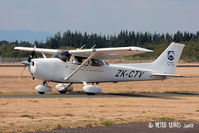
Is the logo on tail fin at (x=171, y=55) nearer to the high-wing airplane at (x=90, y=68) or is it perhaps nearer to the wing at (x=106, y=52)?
the high-wing airplane at (x=90, y=68)

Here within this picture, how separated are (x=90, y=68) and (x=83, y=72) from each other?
0.43 m

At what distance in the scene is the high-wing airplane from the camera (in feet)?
72.8

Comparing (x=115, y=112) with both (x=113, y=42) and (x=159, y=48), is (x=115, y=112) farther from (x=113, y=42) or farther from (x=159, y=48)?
(x=113, y=42)

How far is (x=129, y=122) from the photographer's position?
13469 millimetres

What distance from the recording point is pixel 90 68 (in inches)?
933

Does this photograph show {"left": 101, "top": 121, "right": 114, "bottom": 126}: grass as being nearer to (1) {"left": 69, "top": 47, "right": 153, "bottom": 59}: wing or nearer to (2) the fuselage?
(1) {"left": 69, "top": 47, "right": 153, "bottom": 59}: wing

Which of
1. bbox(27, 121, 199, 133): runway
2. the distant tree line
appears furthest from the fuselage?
the distant tree line

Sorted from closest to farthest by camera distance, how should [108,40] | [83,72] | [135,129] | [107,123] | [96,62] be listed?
[135,129], [107,123], [83,72], [96,62], [108,40]

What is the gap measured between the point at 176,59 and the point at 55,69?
6692 mm

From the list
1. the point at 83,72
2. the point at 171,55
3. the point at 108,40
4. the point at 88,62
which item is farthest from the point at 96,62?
the point at 108,40

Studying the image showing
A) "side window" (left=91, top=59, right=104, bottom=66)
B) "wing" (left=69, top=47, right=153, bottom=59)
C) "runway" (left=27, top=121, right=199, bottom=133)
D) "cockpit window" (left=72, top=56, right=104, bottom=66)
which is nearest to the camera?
"runway" (left=27, top=121, right=199, bottom=133)

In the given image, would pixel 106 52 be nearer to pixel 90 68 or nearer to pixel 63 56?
pixel 90 68

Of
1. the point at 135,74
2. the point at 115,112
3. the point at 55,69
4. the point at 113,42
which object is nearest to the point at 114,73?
the point at 135,74

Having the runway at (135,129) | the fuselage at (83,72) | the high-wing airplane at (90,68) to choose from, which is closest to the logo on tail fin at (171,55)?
the high-wing airplane at (90,68)
